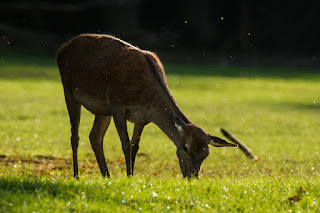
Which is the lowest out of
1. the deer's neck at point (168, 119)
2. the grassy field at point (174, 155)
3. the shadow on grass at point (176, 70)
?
the shadow on grass at point (176, 70)

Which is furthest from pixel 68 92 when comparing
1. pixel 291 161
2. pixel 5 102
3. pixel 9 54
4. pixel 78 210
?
pixel 9 54

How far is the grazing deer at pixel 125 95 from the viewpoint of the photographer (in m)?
7.65

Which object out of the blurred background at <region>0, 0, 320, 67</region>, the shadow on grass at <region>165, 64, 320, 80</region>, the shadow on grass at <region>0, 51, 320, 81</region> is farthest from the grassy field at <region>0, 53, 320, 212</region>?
the blurred background at <region>0, 0, 320, 67</region>

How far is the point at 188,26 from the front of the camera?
39.3 metres

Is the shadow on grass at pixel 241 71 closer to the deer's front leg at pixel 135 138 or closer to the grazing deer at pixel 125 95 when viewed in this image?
the grazing deer at pixel 125 95

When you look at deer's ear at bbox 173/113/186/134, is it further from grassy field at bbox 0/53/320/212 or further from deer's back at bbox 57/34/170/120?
grassy field at bbox 0/53/320/212

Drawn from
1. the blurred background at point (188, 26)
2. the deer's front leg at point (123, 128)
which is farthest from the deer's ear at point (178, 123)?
the blurred background at point (188, 26)

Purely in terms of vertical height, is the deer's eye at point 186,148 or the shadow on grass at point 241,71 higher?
the deer's eye at point 186,148

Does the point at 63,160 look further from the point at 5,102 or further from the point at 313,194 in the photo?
the point at 5,102

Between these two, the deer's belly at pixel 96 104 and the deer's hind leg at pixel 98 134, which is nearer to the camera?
the deer's belly at pixel 96 104

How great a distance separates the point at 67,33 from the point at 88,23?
1.49m

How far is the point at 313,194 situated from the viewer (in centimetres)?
714

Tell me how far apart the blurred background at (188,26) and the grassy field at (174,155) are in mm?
5970

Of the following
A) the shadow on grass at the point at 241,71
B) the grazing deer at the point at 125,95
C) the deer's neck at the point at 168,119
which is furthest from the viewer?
the shadow on grass at the point at 241,71
